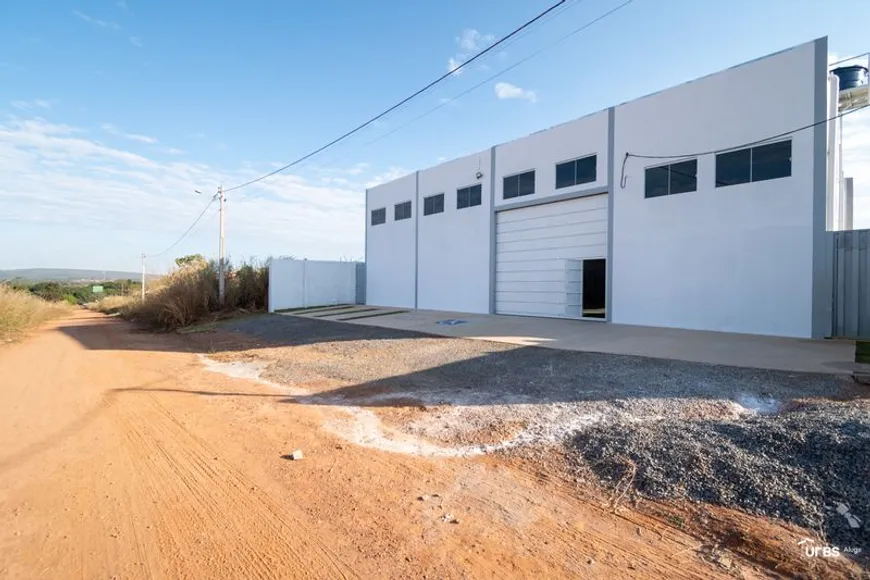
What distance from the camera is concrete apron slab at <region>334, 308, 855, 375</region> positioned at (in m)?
7.73

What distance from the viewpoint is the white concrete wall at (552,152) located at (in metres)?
14.6

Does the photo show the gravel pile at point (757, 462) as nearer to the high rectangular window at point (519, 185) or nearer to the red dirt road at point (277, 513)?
the red dirt road at point (277, 513)

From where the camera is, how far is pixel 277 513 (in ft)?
10.1

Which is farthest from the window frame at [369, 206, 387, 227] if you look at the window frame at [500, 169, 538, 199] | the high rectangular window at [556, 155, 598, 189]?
the high rectangular window at [556, 155, 598, 189]

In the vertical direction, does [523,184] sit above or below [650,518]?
above

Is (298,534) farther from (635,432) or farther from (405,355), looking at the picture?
(405,355)

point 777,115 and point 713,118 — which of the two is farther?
point 713,118

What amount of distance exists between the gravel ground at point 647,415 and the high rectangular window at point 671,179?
7.14m

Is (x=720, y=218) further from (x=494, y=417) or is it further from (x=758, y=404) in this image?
(x=494, y=417)

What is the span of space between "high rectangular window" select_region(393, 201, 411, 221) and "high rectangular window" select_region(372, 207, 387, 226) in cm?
105

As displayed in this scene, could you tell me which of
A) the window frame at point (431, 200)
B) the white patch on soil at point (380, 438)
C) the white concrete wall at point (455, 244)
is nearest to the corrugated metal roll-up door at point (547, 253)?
the white concrete wall at point (455, 244)

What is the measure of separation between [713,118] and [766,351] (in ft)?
23.0

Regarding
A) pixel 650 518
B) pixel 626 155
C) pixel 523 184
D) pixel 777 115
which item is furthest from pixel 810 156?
pixel 650 518

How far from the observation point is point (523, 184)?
17.1m
